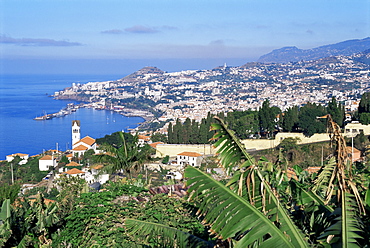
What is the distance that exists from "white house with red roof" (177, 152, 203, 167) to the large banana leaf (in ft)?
63.8

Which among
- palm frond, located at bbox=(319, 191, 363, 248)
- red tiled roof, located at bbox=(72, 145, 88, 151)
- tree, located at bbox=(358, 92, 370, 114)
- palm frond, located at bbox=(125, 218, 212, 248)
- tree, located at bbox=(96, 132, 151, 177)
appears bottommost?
red tiled roof, located at bbox=(72, 145, 88, 151)

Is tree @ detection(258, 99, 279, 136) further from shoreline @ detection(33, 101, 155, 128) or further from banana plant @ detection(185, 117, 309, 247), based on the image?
shoreline @ detection(33, 101, 155, 128)

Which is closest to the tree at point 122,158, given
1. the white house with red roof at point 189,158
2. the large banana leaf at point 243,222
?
the large banana leaf at point 243,222

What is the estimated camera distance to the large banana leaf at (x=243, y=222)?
4.74 feet

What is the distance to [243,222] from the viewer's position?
147 centimetres

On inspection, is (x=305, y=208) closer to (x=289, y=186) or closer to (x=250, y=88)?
(x=289, y=186)

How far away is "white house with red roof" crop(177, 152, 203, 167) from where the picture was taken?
21.2 m

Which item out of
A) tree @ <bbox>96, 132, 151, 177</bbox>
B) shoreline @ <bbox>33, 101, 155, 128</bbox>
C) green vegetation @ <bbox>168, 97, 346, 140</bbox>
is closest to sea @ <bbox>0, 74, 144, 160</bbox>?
shoreline @ <bbox>33, 101, 155, 128</bbox>

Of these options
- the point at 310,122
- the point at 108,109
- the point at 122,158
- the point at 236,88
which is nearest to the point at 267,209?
the point at 122,158

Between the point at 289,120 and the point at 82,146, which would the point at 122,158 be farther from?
the point at 82,146

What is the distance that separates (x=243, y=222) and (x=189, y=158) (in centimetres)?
2013

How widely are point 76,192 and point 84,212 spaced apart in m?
1.11

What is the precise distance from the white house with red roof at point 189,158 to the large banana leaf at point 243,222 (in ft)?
63.8

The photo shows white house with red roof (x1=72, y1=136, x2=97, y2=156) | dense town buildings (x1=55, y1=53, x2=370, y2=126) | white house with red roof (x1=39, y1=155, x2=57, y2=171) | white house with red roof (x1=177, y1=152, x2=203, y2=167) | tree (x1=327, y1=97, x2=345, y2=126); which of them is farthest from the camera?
dense town buildings (x1=55, y1=53, x2=370, y2=126)
